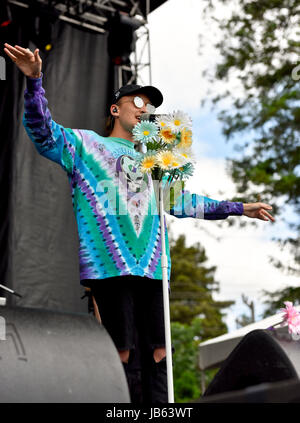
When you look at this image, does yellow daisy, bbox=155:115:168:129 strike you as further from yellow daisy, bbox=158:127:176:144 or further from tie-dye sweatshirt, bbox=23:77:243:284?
tie-dye sweatshirt, bbox=23:77:243:284

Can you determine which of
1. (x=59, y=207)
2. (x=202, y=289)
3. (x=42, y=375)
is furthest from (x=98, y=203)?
(x=202, y=289)

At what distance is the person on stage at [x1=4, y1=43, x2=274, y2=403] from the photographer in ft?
6.82

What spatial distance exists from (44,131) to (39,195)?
12.2ft

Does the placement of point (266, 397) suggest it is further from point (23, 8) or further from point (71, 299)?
point (23, 8)

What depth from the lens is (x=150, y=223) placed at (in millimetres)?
2279

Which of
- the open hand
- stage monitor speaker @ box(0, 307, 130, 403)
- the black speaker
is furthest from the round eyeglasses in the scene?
the black speaker

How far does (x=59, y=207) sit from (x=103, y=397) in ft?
16.3

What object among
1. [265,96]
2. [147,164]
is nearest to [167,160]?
[147,164]

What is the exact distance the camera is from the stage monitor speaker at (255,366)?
1238 millimetres

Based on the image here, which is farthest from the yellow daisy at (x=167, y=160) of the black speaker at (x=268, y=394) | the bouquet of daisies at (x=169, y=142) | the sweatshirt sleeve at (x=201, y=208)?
the black speaker at (x=268, y=394)

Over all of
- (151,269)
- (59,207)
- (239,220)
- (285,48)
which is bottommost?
(151,269)

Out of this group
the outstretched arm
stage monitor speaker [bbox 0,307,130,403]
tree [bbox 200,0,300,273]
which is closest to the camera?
stage monitor speaker [bbox 0,307,130,403]

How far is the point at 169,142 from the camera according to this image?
208 centimetres

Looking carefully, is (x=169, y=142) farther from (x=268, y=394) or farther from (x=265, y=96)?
(x=265, y=96)
